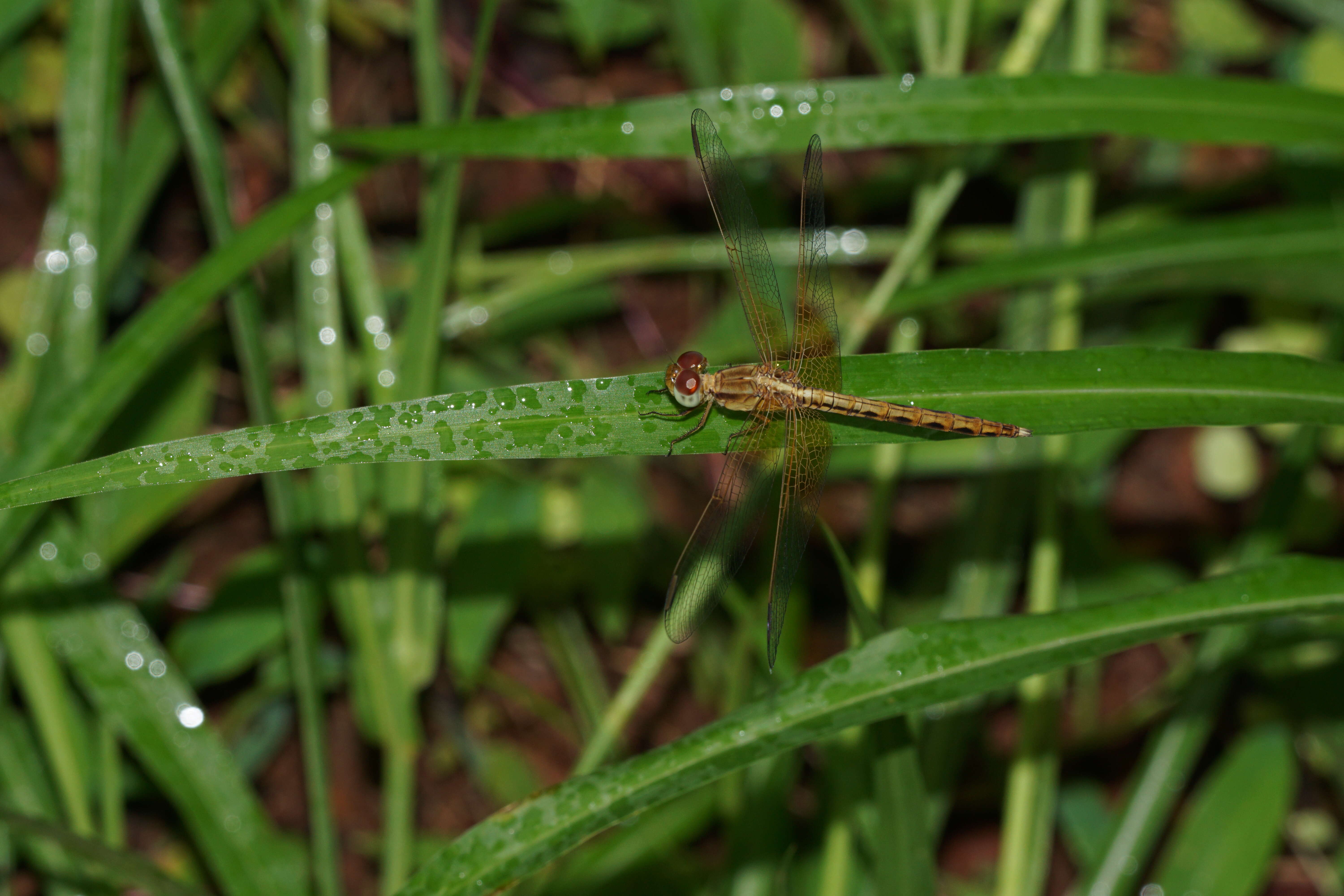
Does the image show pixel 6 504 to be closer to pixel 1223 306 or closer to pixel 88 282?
pixel 88 282

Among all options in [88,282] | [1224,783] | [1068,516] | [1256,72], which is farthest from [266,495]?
[1256,72]

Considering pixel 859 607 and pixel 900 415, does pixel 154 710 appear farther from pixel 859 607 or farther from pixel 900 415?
pixel 900 415

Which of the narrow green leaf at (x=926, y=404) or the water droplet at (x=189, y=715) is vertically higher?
the narrow green leaf at (x=926, y=404)

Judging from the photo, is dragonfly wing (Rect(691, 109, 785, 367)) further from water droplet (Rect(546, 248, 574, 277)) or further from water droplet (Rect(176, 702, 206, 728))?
water droplet (Rect(176, 702, 206, 728))

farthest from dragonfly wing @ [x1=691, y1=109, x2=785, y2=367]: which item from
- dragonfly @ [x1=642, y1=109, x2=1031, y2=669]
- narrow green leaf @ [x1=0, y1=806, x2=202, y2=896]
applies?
narrow green leaf @ [x1=0, y1=806, x2=202, y2=896]

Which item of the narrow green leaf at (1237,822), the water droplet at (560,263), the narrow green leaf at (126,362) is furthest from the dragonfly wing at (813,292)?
the narrow green leaf at (1237,822)

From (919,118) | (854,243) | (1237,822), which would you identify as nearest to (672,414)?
(919,118)

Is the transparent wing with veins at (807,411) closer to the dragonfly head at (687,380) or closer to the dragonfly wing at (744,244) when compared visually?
the dragonfly wing at (744,244)
